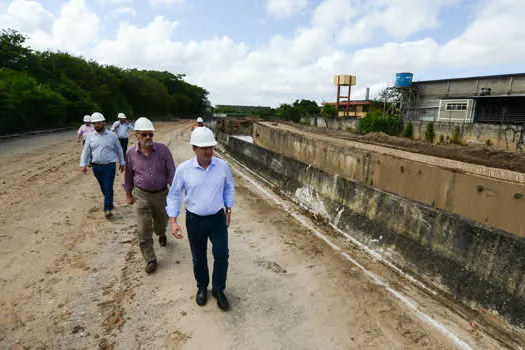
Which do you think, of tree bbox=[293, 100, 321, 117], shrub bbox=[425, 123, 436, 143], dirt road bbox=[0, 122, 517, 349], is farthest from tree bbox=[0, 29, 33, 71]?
tree bbox=[293, 100, 321, 117]

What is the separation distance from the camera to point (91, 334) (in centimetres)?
320

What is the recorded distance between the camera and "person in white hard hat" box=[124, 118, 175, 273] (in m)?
4.52

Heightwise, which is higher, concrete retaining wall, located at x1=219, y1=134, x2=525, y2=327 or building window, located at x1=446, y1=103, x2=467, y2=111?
building window, located at x1=446, y1=103, x2=467, y2=111

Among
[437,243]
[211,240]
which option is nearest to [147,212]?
[211,240]

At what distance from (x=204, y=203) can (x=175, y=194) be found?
0.39m

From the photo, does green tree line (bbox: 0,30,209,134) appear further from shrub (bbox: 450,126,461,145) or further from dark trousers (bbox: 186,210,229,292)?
shrub (bbox: 450,126,461,145)

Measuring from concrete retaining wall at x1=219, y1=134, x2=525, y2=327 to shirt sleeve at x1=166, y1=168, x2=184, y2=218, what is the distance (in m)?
3.38

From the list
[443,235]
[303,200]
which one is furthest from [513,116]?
[443,235]

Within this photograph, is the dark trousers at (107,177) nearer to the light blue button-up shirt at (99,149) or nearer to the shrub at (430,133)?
the light blue button-up shirt at (99,149)

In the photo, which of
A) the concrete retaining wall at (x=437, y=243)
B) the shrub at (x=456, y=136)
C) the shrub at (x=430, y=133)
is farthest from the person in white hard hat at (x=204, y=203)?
the shrub at (x=430, y=133)

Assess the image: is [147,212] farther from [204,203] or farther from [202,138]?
[202,138]

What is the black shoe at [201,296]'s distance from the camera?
368 cm

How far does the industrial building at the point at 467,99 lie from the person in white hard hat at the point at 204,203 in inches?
1352

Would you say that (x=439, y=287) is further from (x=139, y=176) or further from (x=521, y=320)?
(x=139, y=176)
